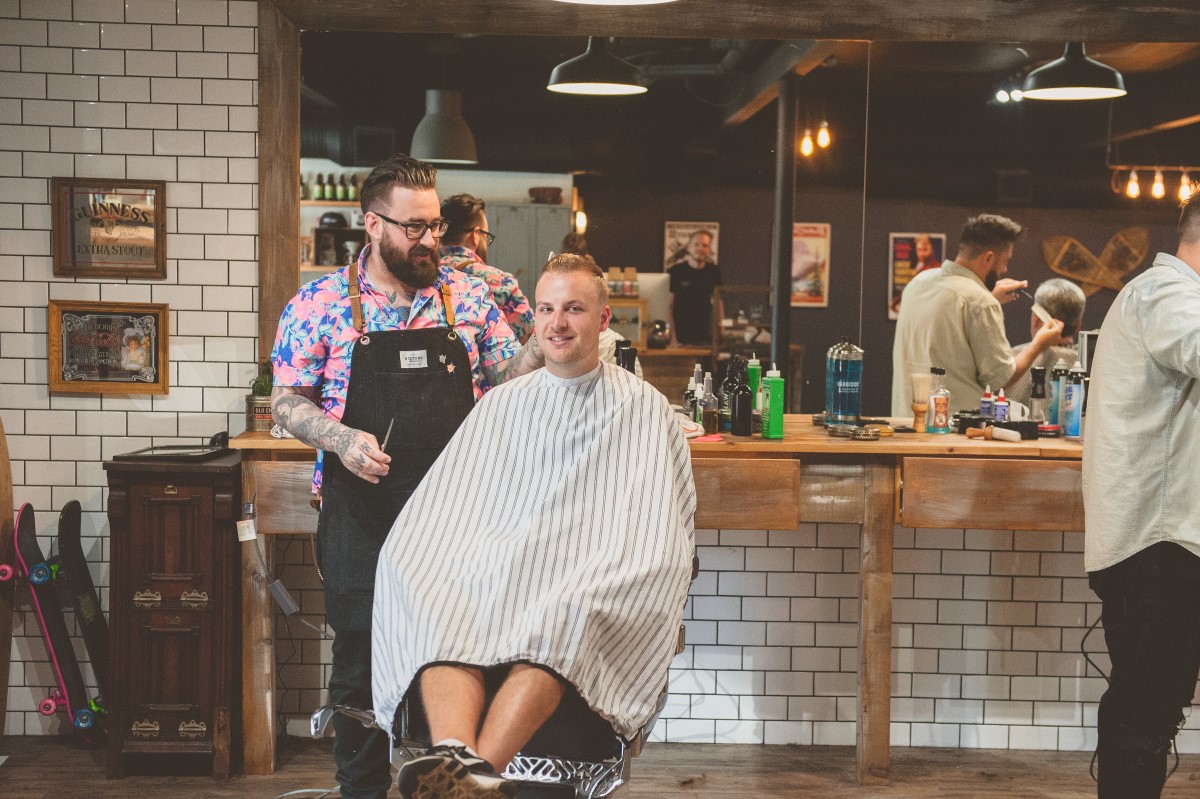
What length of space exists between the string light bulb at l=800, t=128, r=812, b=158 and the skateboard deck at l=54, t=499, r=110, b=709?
2614mm

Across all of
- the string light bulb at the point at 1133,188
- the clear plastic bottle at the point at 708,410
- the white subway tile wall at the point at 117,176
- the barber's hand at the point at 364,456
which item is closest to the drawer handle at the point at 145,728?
the white subway tile wall at the point at 117,176

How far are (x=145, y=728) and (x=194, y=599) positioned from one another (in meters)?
0.41

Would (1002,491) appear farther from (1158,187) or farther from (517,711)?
(517,711)

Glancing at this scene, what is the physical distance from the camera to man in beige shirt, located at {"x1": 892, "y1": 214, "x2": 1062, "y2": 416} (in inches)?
156

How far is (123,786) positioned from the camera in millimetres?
3375

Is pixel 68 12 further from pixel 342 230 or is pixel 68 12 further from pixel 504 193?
pixel 504 193

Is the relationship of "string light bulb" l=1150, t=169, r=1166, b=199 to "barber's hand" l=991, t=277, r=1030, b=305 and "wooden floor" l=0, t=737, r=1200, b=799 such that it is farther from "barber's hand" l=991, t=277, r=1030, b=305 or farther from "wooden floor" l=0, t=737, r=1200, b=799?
"wooden floor" l=0, t=737, r=1200, b=799

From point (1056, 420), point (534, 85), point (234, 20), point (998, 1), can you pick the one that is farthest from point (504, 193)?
point (1056, 420)

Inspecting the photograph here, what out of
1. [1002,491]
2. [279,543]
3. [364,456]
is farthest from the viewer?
→ [279,543]

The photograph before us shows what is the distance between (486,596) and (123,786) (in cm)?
174

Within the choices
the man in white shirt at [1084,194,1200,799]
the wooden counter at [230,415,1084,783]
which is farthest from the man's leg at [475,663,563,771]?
the man in white shirt at [1084,194,1200,799]

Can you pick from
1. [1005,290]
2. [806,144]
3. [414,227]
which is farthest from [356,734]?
[1005,290]

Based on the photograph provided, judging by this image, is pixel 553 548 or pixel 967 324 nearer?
pixel 553 548

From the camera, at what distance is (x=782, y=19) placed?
374cm
